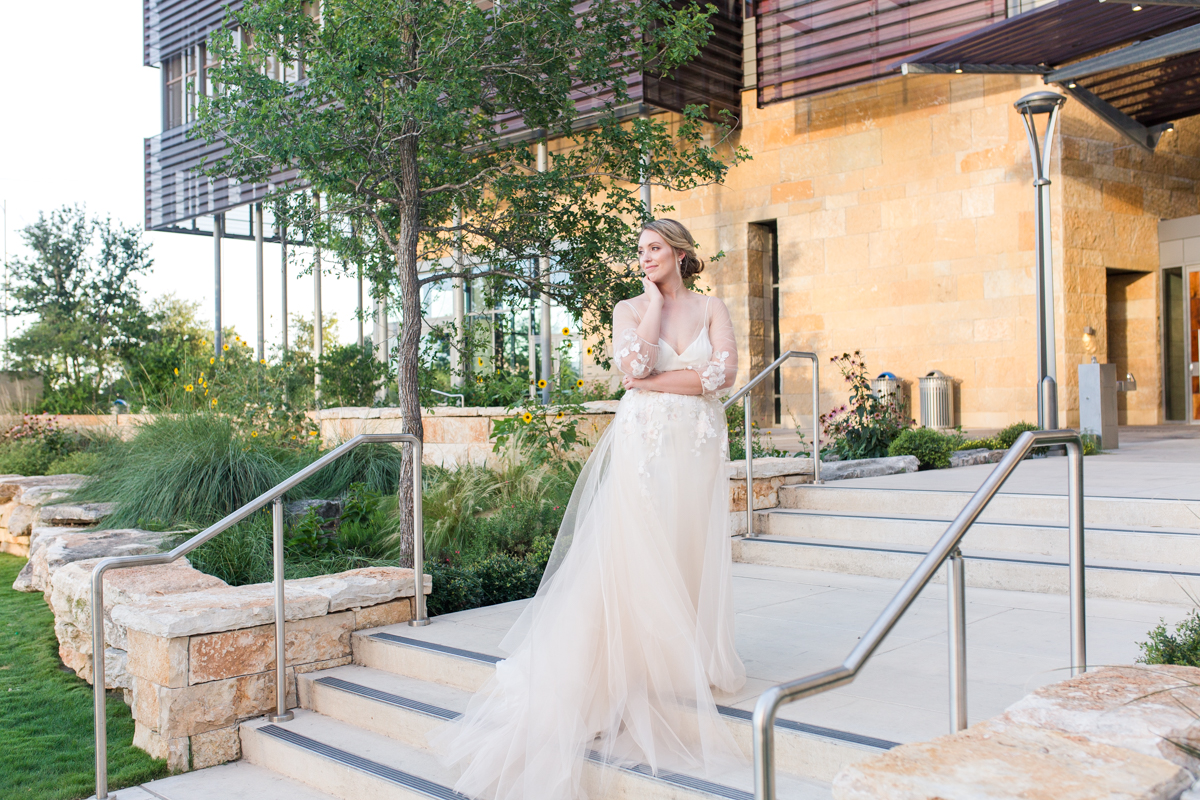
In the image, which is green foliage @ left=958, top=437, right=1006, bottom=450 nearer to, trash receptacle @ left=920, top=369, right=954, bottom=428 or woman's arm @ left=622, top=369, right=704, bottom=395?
trash receptacle @ left=920, top=369, right=954, bottom=428

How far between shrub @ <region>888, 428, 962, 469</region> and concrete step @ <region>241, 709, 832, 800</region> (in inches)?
253

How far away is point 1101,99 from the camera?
10742 millimetres

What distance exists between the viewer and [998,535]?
18.3ft

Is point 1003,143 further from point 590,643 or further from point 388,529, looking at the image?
point 590,643

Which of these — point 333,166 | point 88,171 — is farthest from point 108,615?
point 88,171

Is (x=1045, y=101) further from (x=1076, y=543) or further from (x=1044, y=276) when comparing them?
(x=1076, y=543)

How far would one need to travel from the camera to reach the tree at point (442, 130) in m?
5.30

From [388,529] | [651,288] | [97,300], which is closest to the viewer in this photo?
[651,288]

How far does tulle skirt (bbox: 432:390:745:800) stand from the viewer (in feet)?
10.1

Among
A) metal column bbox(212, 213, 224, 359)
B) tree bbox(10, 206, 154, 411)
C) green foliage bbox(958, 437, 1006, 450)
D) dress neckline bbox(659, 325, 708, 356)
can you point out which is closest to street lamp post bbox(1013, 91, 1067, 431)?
green foliage bbox(958, 437, 1006, 450)

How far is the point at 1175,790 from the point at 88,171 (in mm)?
27665

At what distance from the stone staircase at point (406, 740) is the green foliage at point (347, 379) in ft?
31.2

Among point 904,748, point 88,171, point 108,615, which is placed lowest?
point 108,615

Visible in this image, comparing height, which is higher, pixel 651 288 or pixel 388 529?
pixel 651 288
